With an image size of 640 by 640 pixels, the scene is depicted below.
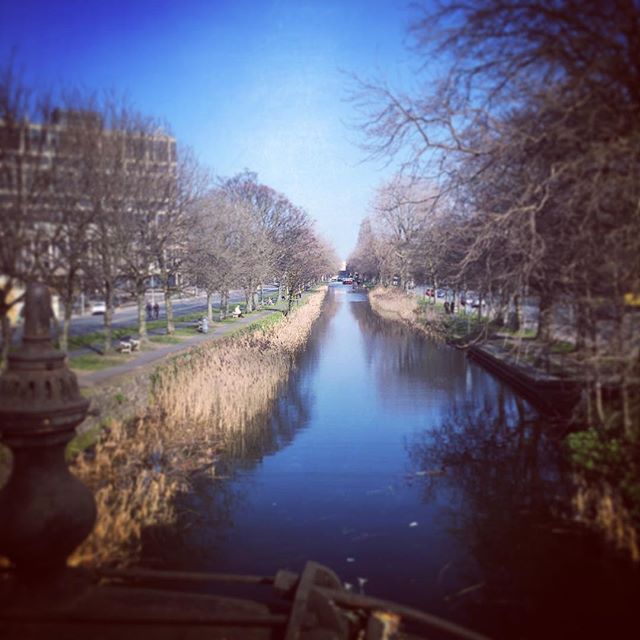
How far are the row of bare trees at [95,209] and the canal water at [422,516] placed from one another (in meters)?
7.93

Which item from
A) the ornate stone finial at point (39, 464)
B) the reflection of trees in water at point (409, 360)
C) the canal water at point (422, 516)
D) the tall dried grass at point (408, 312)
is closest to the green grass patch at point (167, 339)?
the reflection of trees in water at point (409, 360)

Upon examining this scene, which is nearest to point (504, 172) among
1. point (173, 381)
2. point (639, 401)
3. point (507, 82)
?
point (507, 82)

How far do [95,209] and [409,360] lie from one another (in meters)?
16.5

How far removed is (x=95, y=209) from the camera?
19875mm

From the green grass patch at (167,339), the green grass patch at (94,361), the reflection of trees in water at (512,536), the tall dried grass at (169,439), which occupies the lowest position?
the reflection of trees in water at (512,536)

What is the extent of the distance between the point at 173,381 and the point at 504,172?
1186 cm

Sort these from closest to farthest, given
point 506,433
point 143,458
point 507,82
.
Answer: point 507,82 → point 143,458 → point 506,433

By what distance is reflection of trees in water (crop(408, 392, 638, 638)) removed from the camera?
7504 millimetres

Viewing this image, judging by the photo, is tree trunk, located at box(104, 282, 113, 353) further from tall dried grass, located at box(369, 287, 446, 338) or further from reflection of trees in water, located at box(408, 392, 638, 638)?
tall dried grass, located at box(369, 287, 446, 338)

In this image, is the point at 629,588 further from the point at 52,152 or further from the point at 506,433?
the point at 52,152

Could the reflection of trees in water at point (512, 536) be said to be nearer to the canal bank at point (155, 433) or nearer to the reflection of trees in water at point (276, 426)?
the reflection of trees in water at point (276, 426)

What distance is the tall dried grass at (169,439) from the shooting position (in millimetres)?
9140

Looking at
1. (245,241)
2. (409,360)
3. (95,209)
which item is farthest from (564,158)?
(245,241)

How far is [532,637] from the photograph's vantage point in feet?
22.7
